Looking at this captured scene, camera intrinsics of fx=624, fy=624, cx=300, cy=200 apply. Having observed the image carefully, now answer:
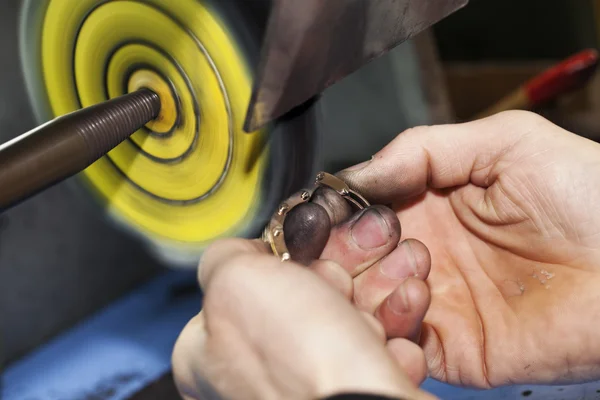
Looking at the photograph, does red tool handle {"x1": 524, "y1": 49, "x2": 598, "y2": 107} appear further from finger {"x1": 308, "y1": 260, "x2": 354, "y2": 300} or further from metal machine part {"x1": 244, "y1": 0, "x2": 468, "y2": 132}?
finger {"x1": 308, "y1": 260, "x2": 354, "y2": 300}

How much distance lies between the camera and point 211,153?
20.9 inches

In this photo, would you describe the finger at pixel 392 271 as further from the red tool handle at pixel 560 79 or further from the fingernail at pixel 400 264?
the red tool handle at pixel 560 79

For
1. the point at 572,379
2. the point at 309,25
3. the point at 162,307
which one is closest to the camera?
the point at 309,25

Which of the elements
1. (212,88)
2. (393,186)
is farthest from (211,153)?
(393,186)

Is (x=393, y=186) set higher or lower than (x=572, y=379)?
higher

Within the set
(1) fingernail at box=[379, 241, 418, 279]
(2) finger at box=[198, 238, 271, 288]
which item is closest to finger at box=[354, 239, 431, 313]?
(1) fingernail at box=[379, 241, 418, 279]

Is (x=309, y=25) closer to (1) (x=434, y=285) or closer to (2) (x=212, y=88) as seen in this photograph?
(2) (x=212, y=88)

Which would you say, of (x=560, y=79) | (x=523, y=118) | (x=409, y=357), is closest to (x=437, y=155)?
(x=523, y=118)

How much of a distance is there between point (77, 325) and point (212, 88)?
13.7 inches

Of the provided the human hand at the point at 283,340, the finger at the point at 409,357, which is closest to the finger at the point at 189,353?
the human hand at the point at 283,340

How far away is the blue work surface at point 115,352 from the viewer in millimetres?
665

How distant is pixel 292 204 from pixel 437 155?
141 millimetres

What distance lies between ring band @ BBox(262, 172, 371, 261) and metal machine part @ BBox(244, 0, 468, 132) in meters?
0.07

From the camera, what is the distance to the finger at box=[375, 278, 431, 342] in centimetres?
41
